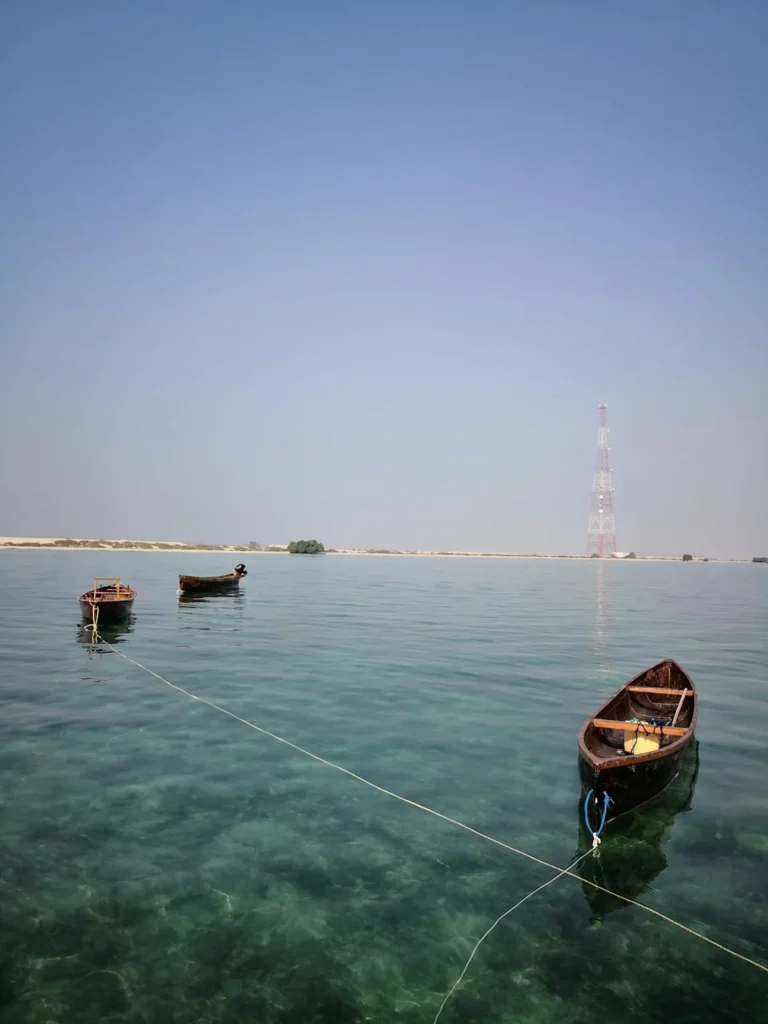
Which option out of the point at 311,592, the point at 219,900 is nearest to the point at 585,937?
the point at 219,900

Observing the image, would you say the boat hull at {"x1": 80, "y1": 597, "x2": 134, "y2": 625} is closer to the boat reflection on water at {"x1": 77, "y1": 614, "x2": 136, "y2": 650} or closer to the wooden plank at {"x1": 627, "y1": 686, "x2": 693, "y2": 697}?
the boat reflection on water at {"x1": 77, "y1": 614, "x2": 136, "y2": 650}

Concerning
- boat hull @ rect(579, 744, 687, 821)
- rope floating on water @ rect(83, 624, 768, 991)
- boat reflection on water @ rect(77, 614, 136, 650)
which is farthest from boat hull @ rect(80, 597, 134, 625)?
boat hull @ rect(579, 744, 687, 821)

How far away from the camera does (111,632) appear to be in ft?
120

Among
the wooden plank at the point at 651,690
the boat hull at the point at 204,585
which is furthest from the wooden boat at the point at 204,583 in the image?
the wooden plank at the point at 651,690

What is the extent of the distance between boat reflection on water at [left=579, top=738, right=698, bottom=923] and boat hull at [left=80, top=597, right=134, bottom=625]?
3100 cm

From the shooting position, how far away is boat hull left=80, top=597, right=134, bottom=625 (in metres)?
37.1

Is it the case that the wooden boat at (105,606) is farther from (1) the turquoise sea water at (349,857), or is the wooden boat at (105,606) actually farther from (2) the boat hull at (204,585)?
(2) the boat hull at (204,585)

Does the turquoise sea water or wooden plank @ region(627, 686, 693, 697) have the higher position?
wooden plank @ region(627, 686, 693, 697)

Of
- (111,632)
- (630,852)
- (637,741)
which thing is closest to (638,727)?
(637,741)

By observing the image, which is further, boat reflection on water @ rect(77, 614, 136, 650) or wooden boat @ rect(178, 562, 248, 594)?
wooden boat @ rect(178, 562, 248, 594)

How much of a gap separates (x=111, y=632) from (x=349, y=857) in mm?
29087

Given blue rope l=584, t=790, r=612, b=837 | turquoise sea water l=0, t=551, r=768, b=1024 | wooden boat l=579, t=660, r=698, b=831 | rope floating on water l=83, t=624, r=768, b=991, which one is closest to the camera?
turquoise sea water l=0, t=551, r=768, b=1024

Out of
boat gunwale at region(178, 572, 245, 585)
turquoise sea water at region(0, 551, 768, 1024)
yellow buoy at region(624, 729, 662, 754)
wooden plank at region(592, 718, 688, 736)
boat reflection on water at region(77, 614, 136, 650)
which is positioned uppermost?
boat gunwale at region(178, 572, 245, 585)

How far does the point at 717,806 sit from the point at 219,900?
33.9ft
